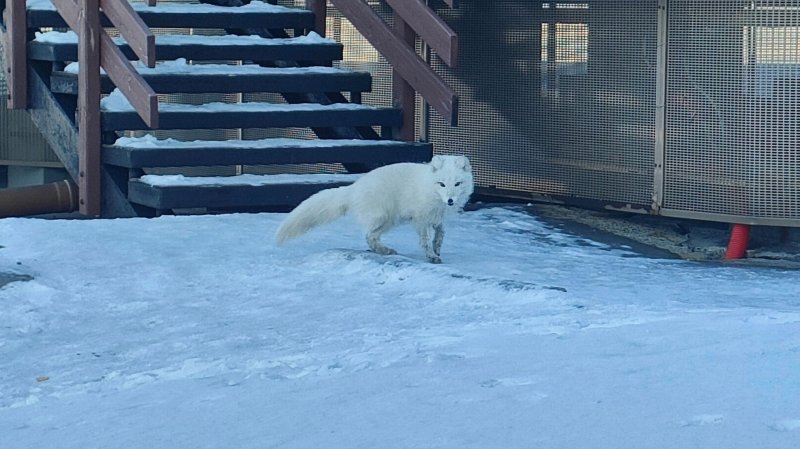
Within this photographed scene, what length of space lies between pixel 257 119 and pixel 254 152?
433 millimetres

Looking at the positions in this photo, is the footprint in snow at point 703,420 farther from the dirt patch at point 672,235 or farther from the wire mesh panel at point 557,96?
the wire mesh panel at point 557,96

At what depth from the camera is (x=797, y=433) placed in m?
3.96

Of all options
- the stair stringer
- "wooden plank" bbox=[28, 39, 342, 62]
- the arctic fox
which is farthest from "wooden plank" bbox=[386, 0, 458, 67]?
the stair stringer

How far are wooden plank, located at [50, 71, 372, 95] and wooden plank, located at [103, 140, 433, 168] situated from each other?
53 cm

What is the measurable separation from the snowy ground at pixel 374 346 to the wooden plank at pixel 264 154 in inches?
36.7

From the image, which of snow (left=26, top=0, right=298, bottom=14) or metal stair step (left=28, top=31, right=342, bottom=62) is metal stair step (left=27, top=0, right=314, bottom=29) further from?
metal stair step (left=28, top=31, right=342, bottom=62)

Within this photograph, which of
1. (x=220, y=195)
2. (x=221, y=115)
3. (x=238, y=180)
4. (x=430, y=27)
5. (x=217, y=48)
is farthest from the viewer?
(x=217, y=48)

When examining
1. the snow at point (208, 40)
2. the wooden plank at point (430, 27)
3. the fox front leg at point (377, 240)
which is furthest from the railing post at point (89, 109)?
the fox front leg at point (377, 240)

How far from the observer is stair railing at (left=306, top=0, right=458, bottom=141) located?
8.91m

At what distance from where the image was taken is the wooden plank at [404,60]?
29.9 ft

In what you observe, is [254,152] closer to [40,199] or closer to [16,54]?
[40,199]

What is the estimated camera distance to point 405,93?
32.2ft

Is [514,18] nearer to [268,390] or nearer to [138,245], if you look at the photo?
[138,245]

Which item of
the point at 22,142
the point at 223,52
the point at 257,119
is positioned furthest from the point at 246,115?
the point at 22,142
